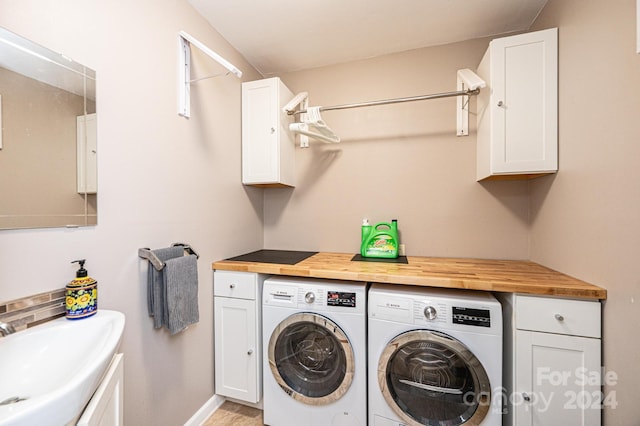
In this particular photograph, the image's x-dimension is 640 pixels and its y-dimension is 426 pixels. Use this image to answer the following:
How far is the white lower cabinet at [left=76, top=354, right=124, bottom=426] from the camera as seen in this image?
683 millimetres

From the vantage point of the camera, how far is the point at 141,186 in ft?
4.14

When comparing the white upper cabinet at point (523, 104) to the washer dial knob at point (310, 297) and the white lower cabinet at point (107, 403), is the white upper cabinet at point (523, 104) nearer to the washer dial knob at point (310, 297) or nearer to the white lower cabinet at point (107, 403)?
the washer dial knob at point (310, 297)

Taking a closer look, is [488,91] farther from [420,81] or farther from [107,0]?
[107,0]

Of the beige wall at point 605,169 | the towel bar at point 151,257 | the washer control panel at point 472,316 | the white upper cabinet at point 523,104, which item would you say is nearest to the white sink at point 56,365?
the towel bar at point 151,257

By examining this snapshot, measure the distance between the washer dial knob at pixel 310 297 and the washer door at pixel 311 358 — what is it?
0.08m

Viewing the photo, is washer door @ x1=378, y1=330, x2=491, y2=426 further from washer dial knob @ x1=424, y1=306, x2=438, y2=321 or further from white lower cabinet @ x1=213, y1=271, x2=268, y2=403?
white lower cabinet @ x1=213, y1=271, x2=268, y2=403

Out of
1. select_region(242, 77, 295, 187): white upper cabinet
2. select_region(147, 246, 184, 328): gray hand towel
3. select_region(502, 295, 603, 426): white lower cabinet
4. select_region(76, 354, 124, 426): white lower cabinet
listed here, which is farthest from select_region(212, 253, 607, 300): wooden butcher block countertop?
select_region(76, 354, 124, 426): white lower cabinet

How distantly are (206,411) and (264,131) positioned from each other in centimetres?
199

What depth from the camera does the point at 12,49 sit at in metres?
0.82

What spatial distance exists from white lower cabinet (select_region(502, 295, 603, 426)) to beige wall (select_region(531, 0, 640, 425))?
5cm

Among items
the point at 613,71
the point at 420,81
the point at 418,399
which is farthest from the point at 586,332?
the point at 420,81

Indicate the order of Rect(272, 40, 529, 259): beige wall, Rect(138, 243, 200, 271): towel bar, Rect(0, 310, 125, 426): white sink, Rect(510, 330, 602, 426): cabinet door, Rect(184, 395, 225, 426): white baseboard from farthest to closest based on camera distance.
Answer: Rect(272, 40, 529, 259): beige wall < Rect(184, 395, 225, 426): white baseboard < Rect(138, 243, 200, 271): towel bar < Rect(510, 330, 602, 426): cabinet door < Rect(0, 310, 125, 426): white sink

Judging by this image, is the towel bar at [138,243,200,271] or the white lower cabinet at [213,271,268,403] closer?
the towel bar at [138,243,200,271]

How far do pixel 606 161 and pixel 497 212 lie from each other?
0.84 meters
